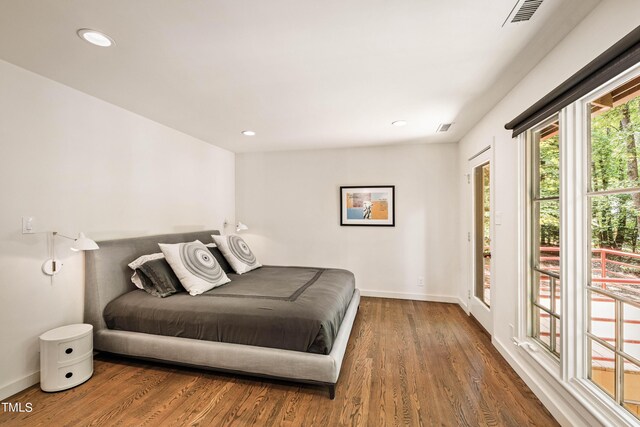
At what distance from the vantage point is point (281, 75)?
7.09ft

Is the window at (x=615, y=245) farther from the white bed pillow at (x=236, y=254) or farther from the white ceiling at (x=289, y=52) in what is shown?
the white bed pillow at (x=236, y=254)

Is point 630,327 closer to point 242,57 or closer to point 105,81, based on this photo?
point 242,57

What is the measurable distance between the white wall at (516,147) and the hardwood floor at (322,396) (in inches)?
6.1

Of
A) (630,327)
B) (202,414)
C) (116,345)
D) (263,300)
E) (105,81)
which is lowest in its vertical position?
(202,414)

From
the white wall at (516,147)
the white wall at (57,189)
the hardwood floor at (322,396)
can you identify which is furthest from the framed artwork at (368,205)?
the white wall at (57,189)

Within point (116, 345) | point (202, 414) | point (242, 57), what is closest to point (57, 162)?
point (116, 345)

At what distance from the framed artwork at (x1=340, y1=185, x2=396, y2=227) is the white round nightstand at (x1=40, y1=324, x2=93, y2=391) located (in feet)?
11.2

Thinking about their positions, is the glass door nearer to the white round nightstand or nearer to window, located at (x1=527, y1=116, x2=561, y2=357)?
window, located at (x1=527, y1=116, x2=561, y2=357)

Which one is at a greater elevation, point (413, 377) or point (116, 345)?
point (116, 345)

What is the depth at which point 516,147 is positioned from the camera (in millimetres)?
2334

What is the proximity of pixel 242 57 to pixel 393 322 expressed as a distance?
3208 mm

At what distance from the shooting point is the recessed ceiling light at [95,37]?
164 cm

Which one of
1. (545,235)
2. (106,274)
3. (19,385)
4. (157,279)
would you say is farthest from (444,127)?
(19,385)

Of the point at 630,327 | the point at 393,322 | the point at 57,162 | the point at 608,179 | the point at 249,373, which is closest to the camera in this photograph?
the point at 630,327
